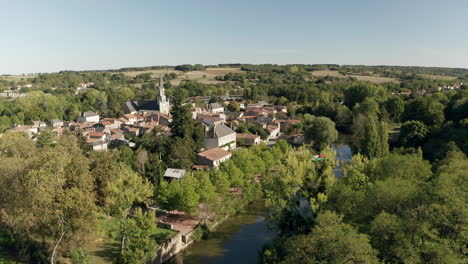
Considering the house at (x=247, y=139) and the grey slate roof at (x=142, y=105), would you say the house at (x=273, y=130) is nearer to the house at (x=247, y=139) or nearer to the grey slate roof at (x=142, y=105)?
the house at (x=247, y=139)

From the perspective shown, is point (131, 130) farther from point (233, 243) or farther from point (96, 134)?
point (233, 243)

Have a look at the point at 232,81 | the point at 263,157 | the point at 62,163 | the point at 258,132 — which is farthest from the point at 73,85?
the point at 62,163

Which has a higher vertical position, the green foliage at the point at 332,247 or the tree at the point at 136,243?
the green foliage at the point at 332,247

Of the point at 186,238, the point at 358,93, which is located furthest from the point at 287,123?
the point at 186,238

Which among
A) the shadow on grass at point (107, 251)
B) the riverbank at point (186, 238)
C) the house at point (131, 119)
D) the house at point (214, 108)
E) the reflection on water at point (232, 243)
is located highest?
the house at point (214, 108)

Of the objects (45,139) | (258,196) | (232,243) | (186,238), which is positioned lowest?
(232,243)

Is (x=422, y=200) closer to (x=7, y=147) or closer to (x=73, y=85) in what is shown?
(x=7, y=147)

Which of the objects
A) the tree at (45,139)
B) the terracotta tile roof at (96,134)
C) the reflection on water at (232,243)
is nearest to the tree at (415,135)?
the reflection on water at (232,243)
